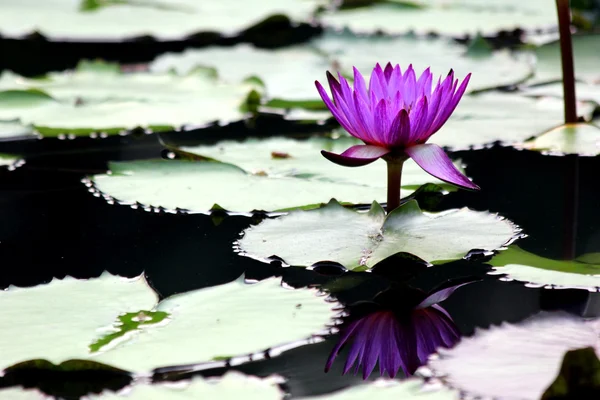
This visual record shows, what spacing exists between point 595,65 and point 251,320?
1.77 metres

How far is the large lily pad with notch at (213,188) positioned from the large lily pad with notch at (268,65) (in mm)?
663

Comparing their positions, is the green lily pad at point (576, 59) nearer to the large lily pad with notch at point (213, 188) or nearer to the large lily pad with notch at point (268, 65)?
the large lily pad with notch at point (268, 65)

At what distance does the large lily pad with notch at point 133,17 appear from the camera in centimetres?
321

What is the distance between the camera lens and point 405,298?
111 cm

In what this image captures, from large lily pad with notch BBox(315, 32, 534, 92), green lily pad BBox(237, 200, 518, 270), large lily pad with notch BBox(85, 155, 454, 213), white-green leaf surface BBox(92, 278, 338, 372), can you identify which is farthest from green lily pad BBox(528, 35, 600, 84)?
white-green leaf surface BBox(92, 278, 338, 372)

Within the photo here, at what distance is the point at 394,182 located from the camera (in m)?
1.31

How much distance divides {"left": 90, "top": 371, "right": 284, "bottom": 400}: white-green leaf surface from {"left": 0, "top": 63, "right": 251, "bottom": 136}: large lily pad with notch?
48.8 inches

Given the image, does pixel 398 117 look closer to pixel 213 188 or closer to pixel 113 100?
pixel 213 188

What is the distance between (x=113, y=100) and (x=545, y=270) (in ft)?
4.77

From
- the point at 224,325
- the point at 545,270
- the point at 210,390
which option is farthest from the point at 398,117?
the point at 210,390

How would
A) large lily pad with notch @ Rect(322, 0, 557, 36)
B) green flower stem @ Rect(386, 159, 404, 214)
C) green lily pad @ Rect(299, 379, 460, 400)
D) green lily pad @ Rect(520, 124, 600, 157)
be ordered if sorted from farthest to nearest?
large lily pad with notch @ Rect(322, 0, 557, 36) → green lily pad @ Rect(520, 124, 600, 157) → green flower stem @ Rect(386, 159, 404, 214) → green lily pad @ Rect(299, 379, 460, 400)

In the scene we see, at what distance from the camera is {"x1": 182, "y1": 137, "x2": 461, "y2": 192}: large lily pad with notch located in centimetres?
162

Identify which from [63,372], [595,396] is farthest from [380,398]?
[63,372]

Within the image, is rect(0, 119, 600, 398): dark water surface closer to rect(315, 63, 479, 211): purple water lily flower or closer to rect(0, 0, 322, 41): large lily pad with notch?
rect(315, 63, 479, 211): purple water lily flower
